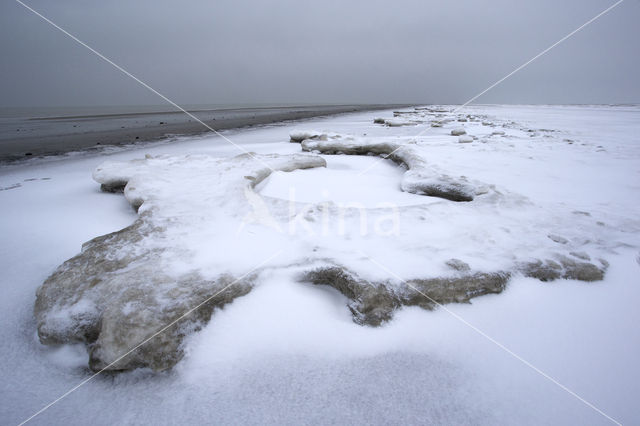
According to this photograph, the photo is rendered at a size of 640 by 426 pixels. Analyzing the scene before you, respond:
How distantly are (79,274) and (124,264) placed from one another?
0.60 ft

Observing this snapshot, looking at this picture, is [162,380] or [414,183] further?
[414,183]

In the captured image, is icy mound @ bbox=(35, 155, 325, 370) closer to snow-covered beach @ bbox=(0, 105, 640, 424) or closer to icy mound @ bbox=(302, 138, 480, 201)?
snow-covered beach @ bbox=(0, 105, 640, 424)

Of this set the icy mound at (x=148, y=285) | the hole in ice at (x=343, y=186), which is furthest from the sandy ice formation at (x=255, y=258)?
the hole in ice at (x=343, y=186)

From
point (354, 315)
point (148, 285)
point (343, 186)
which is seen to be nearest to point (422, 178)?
point (343, 186)

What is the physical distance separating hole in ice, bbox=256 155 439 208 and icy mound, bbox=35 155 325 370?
0.64 metres

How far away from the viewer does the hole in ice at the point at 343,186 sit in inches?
105

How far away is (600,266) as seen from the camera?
160 centimetres

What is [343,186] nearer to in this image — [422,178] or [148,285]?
[422,178]

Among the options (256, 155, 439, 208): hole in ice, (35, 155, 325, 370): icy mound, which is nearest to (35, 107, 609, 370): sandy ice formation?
(35, 155, 325, 370): icy mound

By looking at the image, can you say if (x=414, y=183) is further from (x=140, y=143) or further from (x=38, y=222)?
(x=140, y=143)

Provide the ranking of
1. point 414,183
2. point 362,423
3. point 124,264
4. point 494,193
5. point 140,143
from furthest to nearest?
1. point 140,143
2. point 414,183
3. point 494,193
4. point 124,264
5. point 362,423

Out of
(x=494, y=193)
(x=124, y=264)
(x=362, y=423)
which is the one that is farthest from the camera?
(x=494, y=193)

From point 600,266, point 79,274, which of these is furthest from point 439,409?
point 79,274

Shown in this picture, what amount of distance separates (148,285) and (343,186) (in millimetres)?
2082
